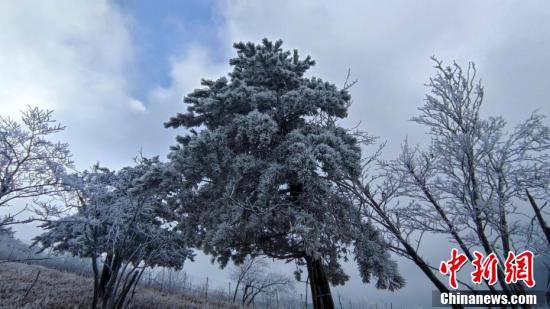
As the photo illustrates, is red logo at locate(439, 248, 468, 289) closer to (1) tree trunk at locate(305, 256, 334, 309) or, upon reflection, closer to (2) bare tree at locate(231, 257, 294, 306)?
(1) tree trunk at locate(305, 256, 334, 309)

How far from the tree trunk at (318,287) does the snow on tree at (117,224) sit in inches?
219

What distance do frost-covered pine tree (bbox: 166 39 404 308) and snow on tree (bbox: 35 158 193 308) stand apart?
172cm

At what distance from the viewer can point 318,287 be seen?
10664 millimetres

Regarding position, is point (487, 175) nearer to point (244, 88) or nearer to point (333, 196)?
point (333, 196)

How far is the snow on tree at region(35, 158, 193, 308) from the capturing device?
7.79 metres

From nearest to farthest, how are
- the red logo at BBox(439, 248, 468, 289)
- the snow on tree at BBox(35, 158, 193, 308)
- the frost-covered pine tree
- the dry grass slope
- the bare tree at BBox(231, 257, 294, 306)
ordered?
the red logo at BBox(439, 248, 468, 289)
the snow on tree at BBox(35, 158, 193, 308)
the frost-covered pine tree
the dry grass slope
the bare tree at BBox(231, 257, 294, 306)

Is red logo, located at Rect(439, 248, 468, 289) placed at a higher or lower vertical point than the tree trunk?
higher

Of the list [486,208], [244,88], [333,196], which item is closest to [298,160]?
[333,196]

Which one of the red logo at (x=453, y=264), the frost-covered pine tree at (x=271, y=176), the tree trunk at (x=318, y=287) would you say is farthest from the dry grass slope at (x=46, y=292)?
the red logo at (x=453, y=264)

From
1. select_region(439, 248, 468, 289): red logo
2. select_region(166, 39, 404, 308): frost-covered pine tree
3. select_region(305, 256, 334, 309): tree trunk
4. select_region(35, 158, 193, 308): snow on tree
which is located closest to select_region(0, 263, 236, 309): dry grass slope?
select_region(35, 158, 193, 308): snow on tree

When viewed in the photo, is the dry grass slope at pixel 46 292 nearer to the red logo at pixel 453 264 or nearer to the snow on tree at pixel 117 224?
the snow on tree at pixel 117 224

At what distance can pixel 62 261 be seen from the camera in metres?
24.9

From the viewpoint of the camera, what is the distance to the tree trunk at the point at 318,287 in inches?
409

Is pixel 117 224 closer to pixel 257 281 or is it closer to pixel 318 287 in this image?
pixel 318 287
